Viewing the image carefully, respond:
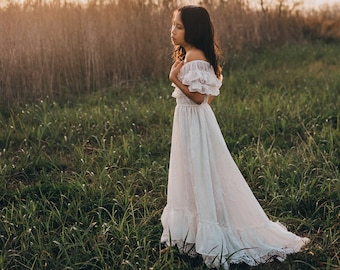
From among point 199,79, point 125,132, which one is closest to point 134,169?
point 125,132

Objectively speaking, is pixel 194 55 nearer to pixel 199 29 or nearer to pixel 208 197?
pixel 199 29

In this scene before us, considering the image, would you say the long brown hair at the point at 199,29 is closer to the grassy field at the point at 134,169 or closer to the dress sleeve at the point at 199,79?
the dress sleeve at the point at 199,79

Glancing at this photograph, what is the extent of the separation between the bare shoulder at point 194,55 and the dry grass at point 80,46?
11.3 feet

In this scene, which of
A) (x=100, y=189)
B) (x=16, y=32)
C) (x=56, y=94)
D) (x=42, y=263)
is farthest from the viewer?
(x=56, y=94)

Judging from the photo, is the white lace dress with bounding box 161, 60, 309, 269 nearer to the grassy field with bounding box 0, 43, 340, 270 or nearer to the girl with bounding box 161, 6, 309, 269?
the girl with bounding box 161, 6, 309, 269

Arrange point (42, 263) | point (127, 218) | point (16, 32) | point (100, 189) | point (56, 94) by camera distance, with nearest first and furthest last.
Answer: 1. point (42, 263)
2. point (127, 218)
3. point (100, 189)
4. point (16, 32)
5. point (56, 94)

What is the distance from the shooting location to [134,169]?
13.3 ft

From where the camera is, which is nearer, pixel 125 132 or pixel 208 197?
pixel 208 197

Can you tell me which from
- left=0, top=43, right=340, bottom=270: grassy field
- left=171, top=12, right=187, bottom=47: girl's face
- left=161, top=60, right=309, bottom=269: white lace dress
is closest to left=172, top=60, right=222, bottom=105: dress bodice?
left=161, top=60, right=309, bottom=269: white lace dress

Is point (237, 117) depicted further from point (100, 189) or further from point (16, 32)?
point (16, 32)

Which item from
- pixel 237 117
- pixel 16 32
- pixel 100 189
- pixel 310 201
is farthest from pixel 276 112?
pixel 16 32

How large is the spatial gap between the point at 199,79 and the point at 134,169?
5.50 feet

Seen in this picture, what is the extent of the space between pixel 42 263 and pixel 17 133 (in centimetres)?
218

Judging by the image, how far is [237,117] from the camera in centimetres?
515
